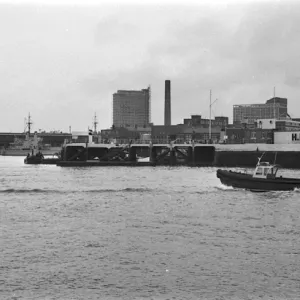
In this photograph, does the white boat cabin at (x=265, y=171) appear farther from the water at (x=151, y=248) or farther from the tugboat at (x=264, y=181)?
the water at (x=151, y=248)

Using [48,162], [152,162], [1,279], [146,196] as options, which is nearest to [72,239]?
[1,279]

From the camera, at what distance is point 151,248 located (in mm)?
30141

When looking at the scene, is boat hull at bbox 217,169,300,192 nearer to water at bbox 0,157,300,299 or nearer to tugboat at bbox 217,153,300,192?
tugboat at bbox 217,153,300,192

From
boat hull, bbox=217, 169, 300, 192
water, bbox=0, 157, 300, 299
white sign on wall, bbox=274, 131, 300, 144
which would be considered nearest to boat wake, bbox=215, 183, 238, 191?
boat hull, bbox=217, 169, 300, 192

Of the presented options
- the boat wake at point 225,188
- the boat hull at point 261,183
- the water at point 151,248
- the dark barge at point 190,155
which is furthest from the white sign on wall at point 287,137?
the water at point 151,248

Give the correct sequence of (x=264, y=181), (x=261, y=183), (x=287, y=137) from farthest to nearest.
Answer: (x=287, y=137), (x=261, y=183), (x=264, y=181)

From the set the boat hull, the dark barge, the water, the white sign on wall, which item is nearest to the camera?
the water

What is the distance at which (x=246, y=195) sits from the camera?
176ft

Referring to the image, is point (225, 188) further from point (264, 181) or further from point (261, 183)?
point (264, 181)

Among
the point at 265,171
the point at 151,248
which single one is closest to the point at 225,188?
the point at 265,171

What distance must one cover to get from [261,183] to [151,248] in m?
27.8

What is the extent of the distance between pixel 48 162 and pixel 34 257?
370 ft

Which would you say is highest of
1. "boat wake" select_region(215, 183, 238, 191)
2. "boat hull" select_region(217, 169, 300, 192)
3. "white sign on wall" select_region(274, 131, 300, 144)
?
"white sign on wall" select_region(274, 131, 300, 144)

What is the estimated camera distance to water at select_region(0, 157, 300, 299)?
23234 millimetres
